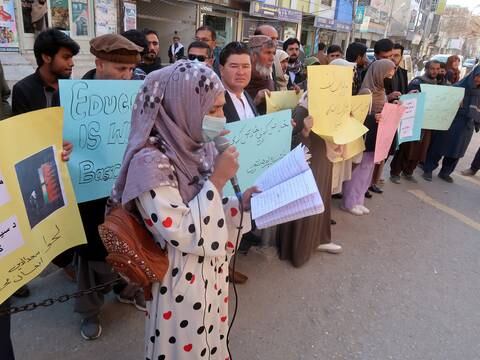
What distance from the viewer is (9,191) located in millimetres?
1412

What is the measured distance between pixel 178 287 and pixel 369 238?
283 centimetres

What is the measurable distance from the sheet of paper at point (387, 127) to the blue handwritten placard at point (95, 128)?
8.58 ft

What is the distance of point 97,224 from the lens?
7.16 ft

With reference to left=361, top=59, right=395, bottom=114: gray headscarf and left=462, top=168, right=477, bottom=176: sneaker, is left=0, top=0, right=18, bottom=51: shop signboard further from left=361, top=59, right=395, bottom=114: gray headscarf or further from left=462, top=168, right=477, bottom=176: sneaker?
left=462, top=168, right=477, bottom=176: sneaker

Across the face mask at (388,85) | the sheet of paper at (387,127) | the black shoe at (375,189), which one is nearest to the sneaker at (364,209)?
the sheet of paper at (387,127)

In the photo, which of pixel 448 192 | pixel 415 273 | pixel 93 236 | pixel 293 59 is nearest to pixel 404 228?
pixel 415 273

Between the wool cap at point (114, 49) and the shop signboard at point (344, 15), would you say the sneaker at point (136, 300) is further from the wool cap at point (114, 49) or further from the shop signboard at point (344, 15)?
the shop signboard at point (344, 15)

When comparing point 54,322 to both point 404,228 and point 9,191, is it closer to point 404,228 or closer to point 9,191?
point 9,191

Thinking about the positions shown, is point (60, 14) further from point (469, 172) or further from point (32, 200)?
point (469, 172)

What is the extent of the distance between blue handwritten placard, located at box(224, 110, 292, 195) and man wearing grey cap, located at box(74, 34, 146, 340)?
0.73 meters

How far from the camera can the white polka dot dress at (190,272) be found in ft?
4.06

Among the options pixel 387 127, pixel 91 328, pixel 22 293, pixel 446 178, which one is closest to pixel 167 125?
pixel 91 328

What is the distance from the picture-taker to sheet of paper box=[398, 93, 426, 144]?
4.24 metres

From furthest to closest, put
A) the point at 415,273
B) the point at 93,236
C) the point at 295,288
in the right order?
the point at 415,273 < the point at 295,288 < the point at 93,236
